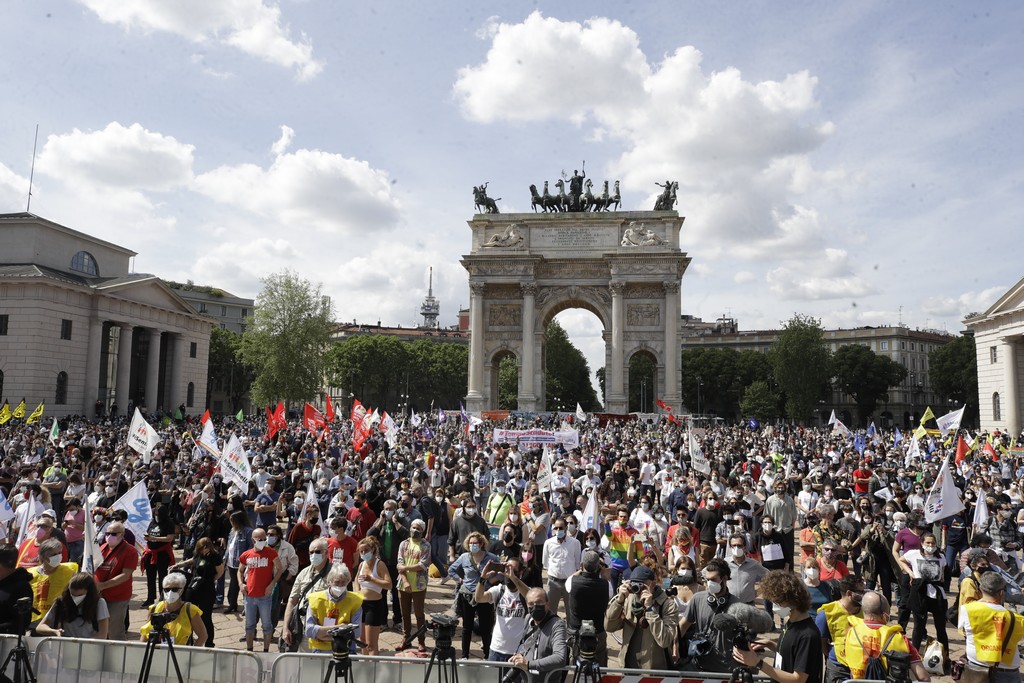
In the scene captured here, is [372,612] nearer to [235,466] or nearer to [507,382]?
[235,466]

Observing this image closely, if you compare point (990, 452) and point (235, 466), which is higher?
point (990, 452)

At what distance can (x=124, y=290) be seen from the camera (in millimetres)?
50250

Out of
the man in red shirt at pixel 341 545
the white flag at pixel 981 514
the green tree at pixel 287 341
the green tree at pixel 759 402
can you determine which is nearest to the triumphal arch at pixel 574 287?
the green tree at pixel 287 341

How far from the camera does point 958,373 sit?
8181 cm

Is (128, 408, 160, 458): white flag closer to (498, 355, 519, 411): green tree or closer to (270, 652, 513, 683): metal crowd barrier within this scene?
(270, 652, 513, 683): metal crowd barrier

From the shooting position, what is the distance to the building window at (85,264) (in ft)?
169

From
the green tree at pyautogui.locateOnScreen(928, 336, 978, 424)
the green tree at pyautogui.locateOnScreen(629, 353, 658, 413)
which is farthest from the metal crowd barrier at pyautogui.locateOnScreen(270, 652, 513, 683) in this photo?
the green tree at pyautogui.locateOnScreen(629, 353, 658, 413)

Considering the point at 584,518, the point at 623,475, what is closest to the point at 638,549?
the point at 584,518

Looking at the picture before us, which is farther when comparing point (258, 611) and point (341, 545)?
point (341, 545)

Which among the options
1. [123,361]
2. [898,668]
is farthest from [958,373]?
[898,668]

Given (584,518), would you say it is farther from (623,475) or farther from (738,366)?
(738,366)

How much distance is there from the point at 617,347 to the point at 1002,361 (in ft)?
83.5

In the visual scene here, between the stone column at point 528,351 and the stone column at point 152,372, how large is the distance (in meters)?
27.2

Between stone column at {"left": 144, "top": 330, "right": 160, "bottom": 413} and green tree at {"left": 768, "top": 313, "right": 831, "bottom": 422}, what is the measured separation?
63177 mm
